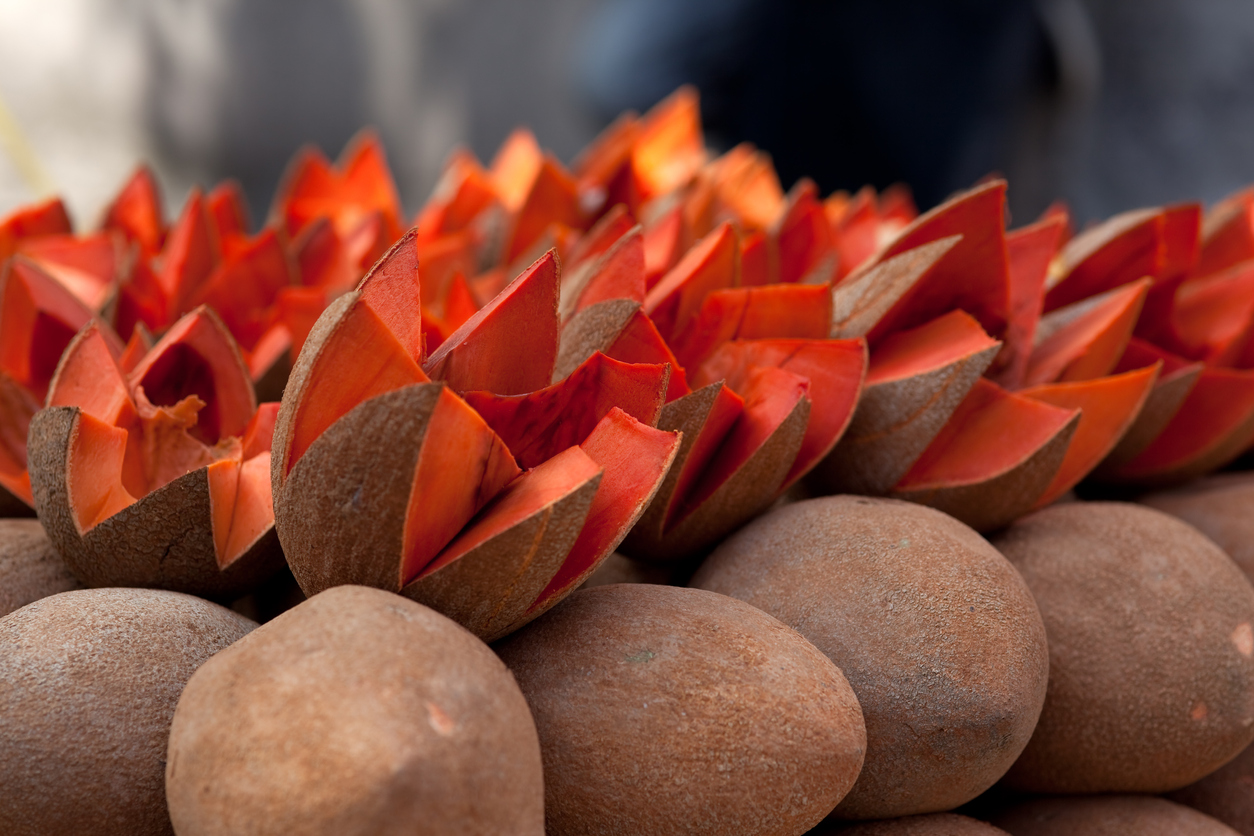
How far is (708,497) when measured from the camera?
22.0 inches

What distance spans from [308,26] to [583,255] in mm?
1745

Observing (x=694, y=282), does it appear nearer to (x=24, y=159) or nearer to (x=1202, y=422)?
(x=1202, y=422)

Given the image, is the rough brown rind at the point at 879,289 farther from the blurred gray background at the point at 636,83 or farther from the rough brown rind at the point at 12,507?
A: the blurred gray background at the point at 636,83

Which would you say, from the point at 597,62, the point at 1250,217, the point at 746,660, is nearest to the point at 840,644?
the point at 746,660

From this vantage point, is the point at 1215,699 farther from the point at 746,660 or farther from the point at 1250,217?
the point at 1250,217

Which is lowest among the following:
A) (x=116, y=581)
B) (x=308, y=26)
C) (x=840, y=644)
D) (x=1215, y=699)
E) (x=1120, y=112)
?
(x=1120, y=112)

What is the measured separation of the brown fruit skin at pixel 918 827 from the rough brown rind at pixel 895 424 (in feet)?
0.60

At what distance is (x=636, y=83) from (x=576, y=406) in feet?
6.47

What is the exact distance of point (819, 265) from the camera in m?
0.76

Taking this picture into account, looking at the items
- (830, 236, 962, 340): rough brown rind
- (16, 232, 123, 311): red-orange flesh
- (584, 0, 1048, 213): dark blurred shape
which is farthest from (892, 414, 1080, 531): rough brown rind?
(584, 0, 1048, 213): dark blurred shape

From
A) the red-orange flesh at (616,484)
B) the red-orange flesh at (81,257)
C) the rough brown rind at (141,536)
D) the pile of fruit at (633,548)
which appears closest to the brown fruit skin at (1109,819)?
the pile of fruit at (633,548)

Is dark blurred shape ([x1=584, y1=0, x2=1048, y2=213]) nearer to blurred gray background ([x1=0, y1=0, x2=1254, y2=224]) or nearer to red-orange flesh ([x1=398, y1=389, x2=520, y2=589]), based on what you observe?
blurred gray background ([x1=0, y1=0, x2=1254, y2=224])

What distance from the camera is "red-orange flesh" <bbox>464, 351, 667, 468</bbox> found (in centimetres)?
46

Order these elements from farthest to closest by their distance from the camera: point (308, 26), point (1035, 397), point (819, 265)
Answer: point (308, 26), point (819, 265), point (1035, 397)
